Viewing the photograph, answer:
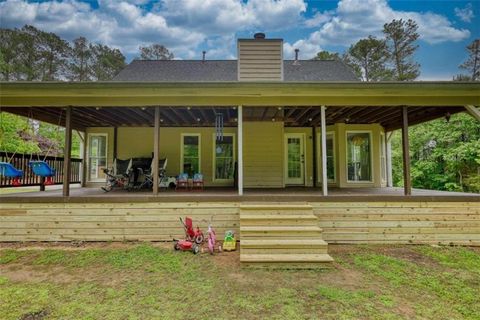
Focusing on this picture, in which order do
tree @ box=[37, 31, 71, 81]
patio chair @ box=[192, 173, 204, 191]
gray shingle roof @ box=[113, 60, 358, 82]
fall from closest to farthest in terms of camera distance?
1. patio chair @ box=[192, 173, 204, 191]
2. gray shingle roof @ box=[113, 60, 358, 82]
3. tree @ box=[37, 31, 71, 81]

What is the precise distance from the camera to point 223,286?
3.31 metres

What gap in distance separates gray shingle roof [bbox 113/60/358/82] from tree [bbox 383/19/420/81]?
A: 40.1ft

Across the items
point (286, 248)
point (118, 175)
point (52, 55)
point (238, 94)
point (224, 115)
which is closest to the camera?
point (286, 248)

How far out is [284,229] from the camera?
4.48m

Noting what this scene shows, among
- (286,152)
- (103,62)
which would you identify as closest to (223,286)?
(286,152)

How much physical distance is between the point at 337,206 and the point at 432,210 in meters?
1.89

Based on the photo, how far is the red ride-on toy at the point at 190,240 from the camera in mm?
4578

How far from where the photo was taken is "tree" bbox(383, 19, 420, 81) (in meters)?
19.0

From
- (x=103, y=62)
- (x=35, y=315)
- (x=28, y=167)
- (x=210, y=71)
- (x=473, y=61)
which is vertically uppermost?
(x=103, y=62)

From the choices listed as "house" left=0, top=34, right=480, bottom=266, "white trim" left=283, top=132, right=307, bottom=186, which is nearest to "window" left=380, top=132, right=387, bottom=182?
"house" left=0, top=34, right=480, bottom=266

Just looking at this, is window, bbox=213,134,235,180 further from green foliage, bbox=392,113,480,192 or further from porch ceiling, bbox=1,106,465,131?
green foliage, bbox=392,113,480,192

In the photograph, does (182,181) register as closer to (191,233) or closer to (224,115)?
(224,115)

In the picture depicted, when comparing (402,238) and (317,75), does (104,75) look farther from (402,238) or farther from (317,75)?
(402,238)

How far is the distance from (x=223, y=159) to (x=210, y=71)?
369 centimetres
